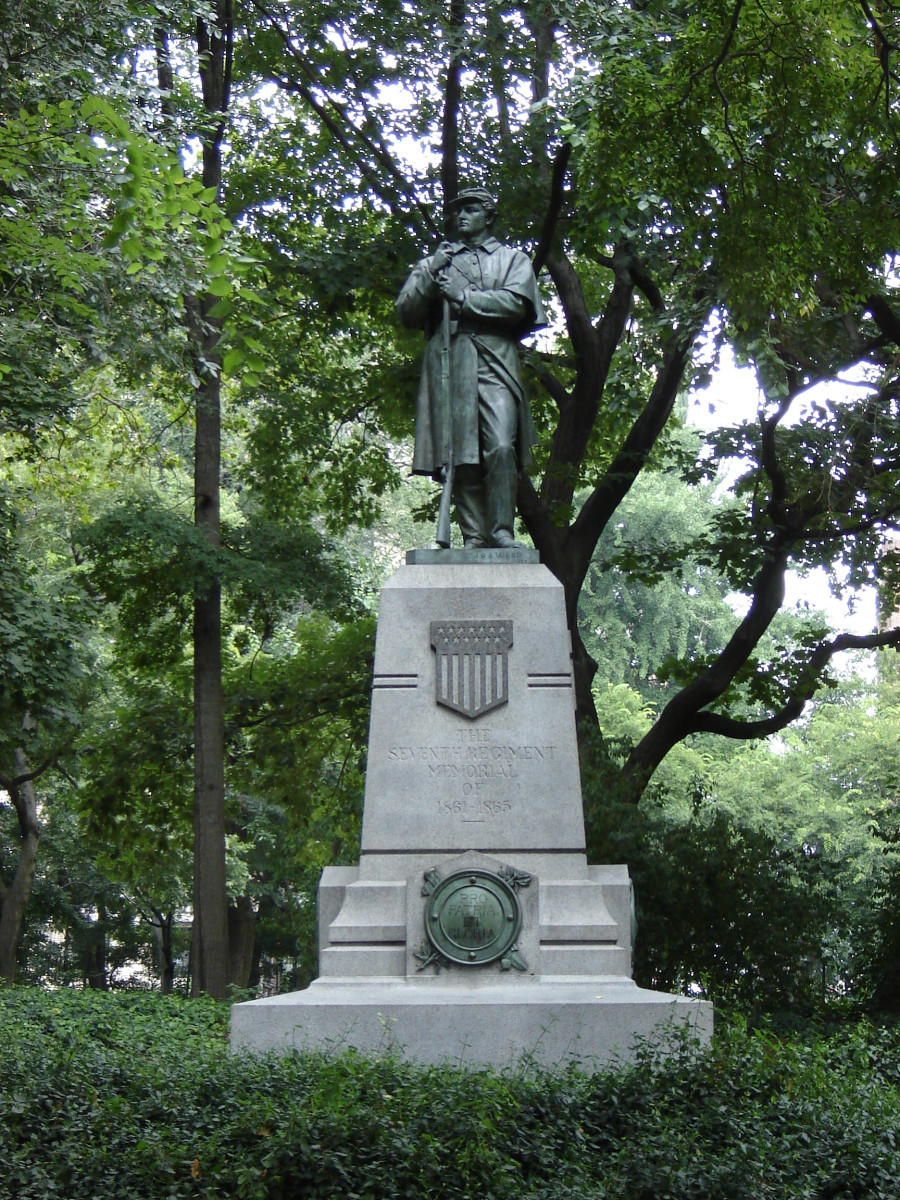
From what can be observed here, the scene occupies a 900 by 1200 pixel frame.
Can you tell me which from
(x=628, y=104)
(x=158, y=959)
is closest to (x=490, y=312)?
(x=628, y=104)

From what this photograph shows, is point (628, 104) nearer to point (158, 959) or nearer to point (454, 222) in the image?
point (454, 222)

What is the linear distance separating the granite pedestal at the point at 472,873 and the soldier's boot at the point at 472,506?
406 millimetres

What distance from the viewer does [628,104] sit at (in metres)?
9.95

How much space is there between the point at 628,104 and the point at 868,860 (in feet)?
83.5

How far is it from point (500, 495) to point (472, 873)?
103 inches

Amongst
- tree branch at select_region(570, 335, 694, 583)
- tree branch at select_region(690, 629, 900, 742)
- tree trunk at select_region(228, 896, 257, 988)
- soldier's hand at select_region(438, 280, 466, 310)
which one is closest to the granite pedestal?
soldier's hand at select_region(438, 280, 466, 310)

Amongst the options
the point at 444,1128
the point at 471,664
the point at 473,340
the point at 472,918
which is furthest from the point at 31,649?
the point at 444,1128

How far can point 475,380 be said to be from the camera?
9.75 meters

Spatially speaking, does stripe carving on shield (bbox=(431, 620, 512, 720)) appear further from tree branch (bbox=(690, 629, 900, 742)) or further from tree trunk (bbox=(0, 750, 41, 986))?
tree trunk (bbox=(0, 750, 41, 986))

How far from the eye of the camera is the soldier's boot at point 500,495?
964 centimetres

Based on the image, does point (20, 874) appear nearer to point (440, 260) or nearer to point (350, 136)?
point (350, 136)

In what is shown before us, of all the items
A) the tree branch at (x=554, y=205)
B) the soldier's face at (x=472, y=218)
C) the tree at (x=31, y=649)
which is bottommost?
the tree at (x=31, y=649)

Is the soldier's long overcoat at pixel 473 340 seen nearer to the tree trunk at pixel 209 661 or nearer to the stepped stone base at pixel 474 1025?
the stepped stone base at pixel 474 1025

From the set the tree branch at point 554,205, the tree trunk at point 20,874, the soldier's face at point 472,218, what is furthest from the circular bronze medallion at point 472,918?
the tree trunk at point 20,874
